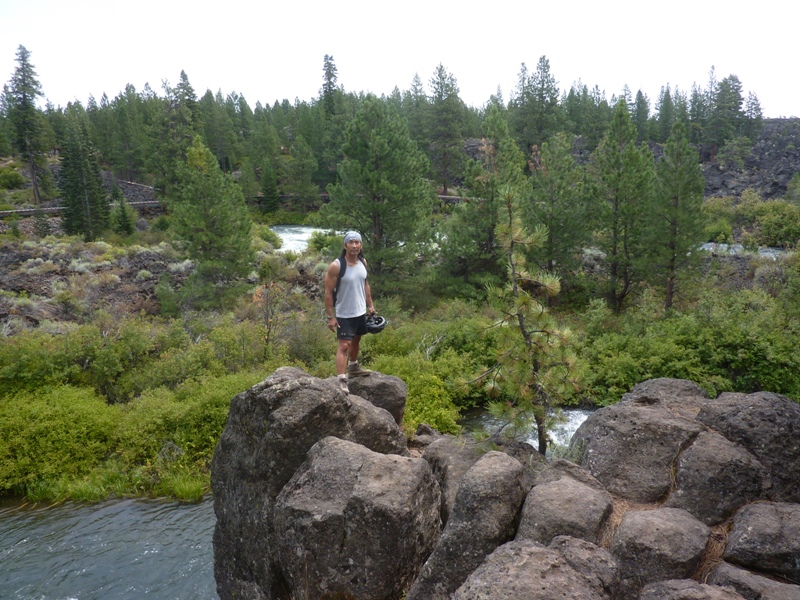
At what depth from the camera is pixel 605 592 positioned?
Result: 3.66 metres

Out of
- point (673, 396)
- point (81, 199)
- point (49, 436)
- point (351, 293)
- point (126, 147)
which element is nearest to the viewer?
point (351, 293)

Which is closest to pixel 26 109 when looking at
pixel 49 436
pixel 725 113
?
pixel 49 436

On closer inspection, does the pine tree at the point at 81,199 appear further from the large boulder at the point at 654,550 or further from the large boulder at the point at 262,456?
the large boulder at the point at 654,550

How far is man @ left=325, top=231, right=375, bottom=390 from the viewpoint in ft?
24.8

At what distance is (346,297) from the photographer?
7.75 m

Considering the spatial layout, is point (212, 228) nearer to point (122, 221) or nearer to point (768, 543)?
point (122, 221)

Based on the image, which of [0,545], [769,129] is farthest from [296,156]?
[769,129]

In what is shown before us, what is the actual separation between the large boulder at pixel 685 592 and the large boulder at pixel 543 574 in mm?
337

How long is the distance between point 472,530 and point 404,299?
19.1m

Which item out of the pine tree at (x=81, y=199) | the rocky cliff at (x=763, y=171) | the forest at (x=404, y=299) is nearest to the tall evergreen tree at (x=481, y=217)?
the forest at (x=404, y=299)

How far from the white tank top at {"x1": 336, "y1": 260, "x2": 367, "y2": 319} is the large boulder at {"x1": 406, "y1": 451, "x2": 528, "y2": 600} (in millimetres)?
3299

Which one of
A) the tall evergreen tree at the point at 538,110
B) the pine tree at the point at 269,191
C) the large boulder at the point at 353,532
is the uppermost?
the tall evergreen tree at the point at 538,110

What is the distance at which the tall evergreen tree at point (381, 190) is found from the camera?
22.0m

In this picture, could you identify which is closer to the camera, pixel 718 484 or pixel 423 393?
pixel 718 484
